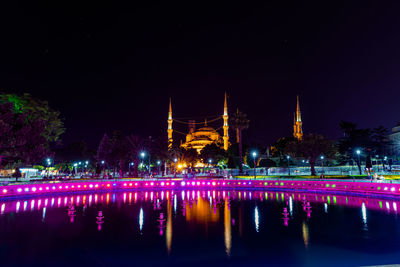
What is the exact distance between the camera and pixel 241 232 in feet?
37.1

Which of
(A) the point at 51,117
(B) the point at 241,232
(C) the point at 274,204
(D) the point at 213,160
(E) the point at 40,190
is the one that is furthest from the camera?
A: (D) the point at 213,160

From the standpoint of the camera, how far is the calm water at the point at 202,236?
829cm

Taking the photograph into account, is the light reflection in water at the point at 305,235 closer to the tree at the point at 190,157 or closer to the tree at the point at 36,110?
the tree at the point at 36,110

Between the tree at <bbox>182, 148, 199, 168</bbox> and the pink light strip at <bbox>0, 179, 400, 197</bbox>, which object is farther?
the tree at <bbox>182, 148, 199, 168</bbox>

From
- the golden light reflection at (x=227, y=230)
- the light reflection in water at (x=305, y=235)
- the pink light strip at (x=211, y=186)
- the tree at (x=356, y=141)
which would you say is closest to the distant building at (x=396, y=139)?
the tree at (x=356, y=141)

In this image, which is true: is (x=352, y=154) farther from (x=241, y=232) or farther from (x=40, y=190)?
(x=40, y=190)

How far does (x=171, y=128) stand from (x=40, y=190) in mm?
95185

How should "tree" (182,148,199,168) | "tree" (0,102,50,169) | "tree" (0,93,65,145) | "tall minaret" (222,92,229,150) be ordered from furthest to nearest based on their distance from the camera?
"tall minaret" (222,92,229,150)
"tree" (182,148,199,168)
"tree" (0,93,65,145)
"tree" (0,102,50,169)

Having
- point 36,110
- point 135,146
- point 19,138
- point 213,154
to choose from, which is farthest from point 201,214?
point 213,154

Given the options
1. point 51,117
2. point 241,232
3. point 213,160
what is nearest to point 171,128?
point 213,160

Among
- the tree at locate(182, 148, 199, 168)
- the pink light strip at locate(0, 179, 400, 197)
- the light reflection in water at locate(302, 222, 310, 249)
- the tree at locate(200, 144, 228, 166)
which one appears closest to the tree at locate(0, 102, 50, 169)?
the pink light strip at locate(0, 179, 400, 197)

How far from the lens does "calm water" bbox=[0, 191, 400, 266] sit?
829 centimetres

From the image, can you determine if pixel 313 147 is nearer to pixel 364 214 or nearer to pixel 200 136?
pixel 364 214

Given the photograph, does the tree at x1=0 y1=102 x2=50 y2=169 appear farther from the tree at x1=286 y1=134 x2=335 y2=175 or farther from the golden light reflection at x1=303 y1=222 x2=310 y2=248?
the tree at x1=286 y1=134 x2=335 y2=175
